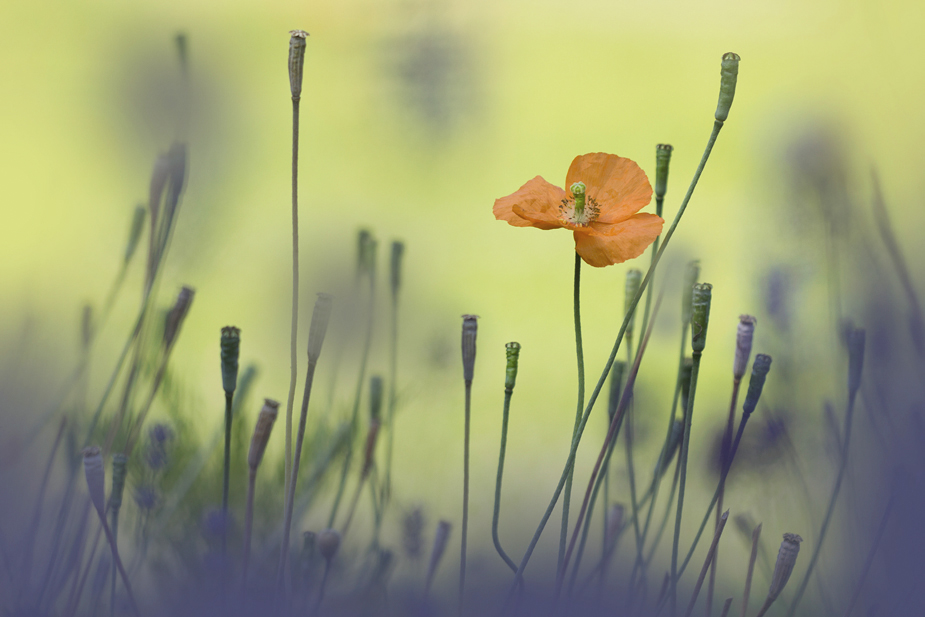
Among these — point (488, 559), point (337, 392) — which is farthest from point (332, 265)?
point (488, 559)

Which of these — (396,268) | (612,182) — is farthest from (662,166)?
(396,268)

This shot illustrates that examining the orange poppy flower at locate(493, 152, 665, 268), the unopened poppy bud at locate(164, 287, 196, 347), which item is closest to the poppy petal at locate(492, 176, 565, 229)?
the orange poppy flower at locate(493, 152, 665, 268)

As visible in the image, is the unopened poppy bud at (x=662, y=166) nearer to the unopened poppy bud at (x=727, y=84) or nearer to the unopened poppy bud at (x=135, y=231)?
the unopened poppy bud at (x=727, y=84)

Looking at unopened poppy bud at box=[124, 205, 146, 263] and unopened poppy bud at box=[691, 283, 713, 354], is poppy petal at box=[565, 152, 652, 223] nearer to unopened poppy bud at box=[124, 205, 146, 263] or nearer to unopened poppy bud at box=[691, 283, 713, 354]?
unopened poppy bud at box=[691, 283, 713, 354]

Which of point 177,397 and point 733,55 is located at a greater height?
point 733,55

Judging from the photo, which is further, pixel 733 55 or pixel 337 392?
pixel 337 392

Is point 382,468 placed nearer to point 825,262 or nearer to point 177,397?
point 177,397
